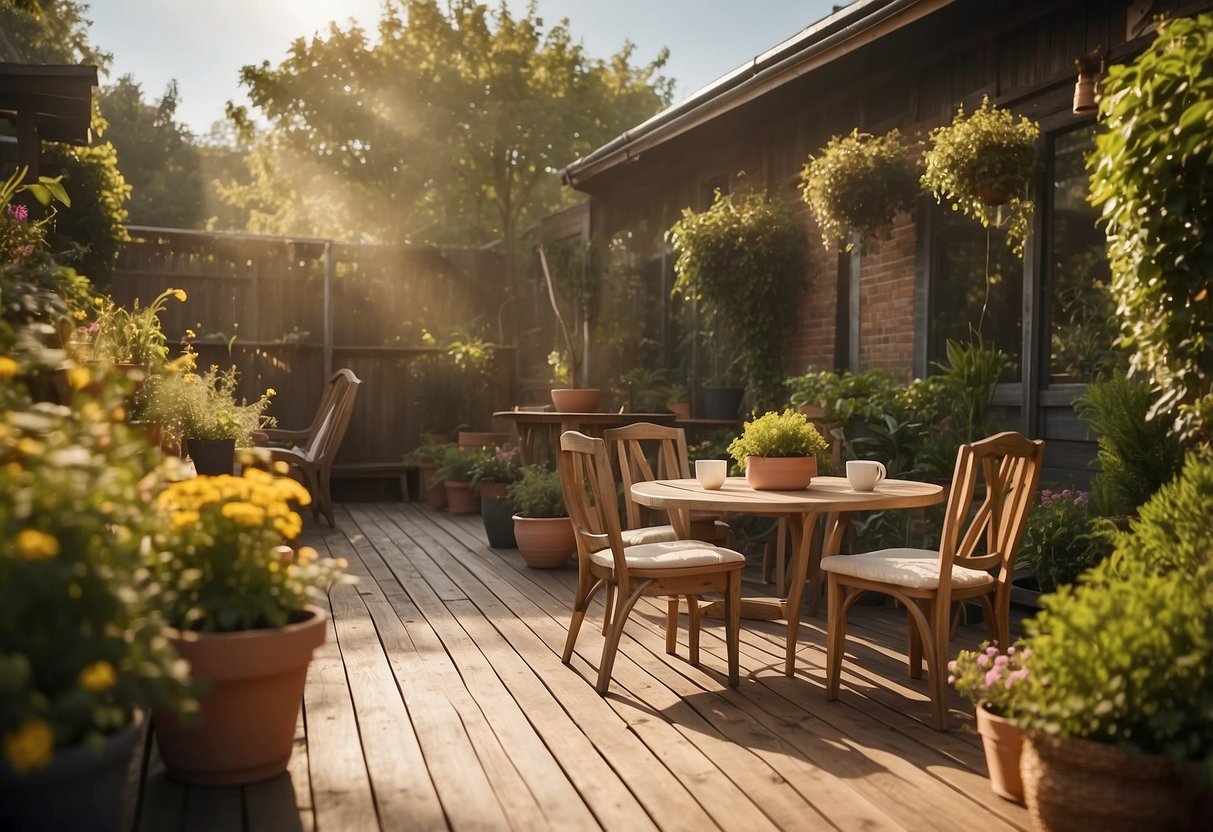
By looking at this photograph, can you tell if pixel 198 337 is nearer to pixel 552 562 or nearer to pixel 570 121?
pixel 552 562

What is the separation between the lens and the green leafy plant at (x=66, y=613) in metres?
1.57

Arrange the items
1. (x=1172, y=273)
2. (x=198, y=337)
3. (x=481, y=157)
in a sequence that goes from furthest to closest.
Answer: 1. (x=481, y=157)
2. (x=198, y=337)
3. (x=1172, y=273)

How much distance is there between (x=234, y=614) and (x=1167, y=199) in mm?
2678

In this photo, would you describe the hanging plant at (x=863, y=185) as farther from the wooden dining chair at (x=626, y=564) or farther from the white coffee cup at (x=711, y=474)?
the wooden dining chair at (x=626, y=564)

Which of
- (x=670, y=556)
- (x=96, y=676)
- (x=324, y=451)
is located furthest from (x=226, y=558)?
(x=324, y=451)

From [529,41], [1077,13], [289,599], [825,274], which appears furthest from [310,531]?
[529,41]

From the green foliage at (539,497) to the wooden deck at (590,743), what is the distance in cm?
148

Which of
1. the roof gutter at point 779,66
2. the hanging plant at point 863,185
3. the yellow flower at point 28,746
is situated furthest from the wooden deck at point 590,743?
the roof gutter at point 779,66

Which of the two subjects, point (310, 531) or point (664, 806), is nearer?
point (664, 806)

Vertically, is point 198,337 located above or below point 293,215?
below

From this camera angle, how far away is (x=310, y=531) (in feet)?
25.8

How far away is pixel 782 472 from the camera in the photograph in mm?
3865

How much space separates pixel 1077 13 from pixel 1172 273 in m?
2.88

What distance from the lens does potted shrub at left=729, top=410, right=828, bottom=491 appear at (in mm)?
3867
